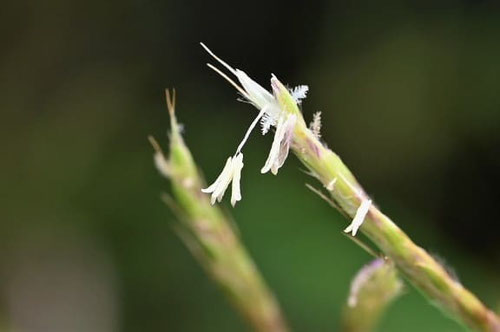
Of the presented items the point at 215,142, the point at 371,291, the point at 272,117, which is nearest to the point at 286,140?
the point at 272,117

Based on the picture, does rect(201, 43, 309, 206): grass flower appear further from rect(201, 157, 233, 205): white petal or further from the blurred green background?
the blurred green background

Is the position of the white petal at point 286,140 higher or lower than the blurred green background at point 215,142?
lower

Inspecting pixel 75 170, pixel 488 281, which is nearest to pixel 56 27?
pixel 75 170

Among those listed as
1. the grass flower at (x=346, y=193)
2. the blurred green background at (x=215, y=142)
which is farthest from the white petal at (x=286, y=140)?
the blurred green background at (x=215, y=142)

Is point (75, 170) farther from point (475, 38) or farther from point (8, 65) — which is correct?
point (475, 38)

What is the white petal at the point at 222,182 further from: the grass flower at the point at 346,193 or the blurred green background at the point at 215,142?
the blurred green background at the point at 215,142

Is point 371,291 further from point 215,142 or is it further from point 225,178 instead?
point 215,142

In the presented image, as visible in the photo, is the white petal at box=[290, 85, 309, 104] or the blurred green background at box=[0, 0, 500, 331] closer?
the white petal at box=[290, 85, 309, 104]

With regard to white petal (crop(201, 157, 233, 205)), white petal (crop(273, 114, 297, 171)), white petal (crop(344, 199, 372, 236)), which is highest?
white petal (crop(201, 157, 233, 205))

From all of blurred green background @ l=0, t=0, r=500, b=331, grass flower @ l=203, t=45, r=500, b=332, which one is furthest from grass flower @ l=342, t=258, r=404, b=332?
blurred green background @ l=0, t=0, r=500, b=331
